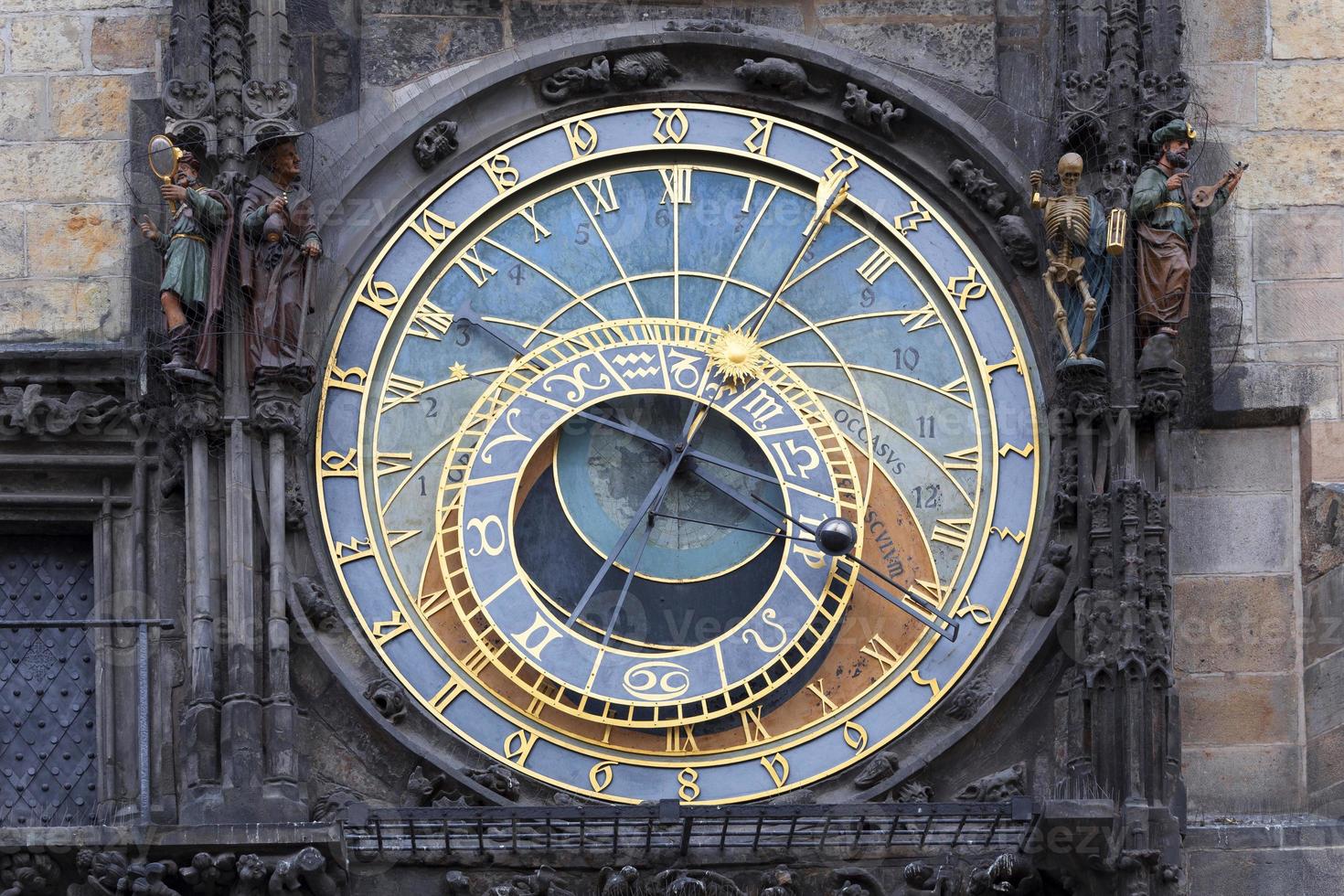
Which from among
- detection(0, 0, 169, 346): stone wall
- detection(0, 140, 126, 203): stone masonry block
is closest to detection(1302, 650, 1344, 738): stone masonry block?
detection(0, 0, 169, 346): stone wall

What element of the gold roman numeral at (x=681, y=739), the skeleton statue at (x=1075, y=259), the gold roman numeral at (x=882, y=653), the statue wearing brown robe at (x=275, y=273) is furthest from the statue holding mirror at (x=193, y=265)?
the skeleton statue at (x=1075, y=259)

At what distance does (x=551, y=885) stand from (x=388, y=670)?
103cm

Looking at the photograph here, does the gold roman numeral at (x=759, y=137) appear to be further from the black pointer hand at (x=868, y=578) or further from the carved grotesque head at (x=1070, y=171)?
the black pointer hand at (x=868, y=578)

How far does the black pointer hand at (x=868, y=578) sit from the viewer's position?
1371 centimetres

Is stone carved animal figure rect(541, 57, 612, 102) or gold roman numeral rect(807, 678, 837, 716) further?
stone carved animal figure rect(541, 57, 612, 102)

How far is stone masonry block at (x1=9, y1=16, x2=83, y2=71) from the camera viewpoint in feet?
47.9

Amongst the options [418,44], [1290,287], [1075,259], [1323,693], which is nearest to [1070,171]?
[1075,259]

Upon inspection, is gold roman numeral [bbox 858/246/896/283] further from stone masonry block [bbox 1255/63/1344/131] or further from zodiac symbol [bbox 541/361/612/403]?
stone masonry block [bbox 1255/63/1344/131]

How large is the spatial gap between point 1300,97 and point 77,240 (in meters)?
4.62

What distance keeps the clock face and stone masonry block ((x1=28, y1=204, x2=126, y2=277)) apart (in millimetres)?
966

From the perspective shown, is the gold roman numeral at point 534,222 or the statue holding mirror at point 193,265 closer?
the statue holding mirror at point 193,265

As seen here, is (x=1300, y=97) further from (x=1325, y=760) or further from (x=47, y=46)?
(x=47, y=46)

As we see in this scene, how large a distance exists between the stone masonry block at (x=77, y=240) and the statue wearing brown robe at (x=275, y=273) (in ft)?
2.40

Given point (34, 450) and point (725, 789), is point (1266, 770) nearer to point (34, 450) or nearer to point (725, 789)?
point (725, 789)
